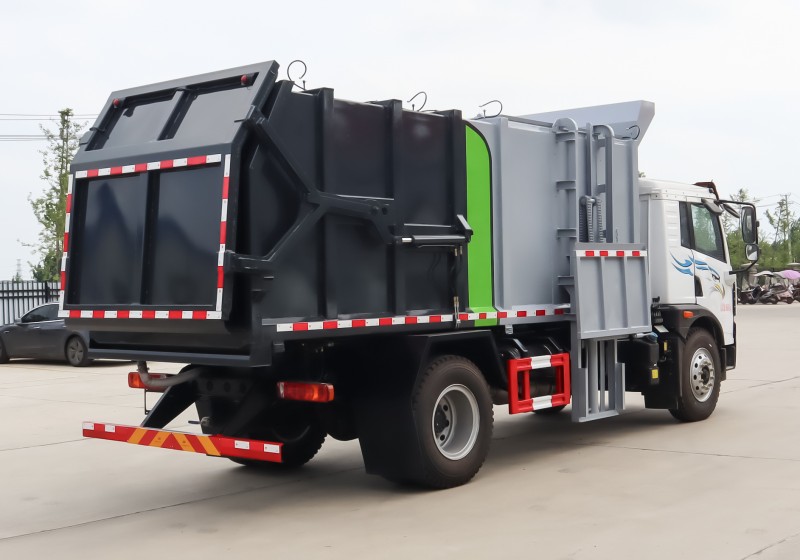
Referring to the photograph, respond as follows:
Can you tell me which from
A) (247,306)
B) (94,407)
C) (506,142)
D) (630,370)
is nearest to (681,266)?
(630,370)

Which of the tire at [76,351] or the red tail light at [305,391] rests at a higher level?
the tire at [76,351]

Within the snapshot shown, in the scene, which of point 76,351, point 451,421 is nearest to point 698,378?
point 451,421

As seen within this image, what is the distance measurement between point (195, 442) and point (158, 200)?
1.79m

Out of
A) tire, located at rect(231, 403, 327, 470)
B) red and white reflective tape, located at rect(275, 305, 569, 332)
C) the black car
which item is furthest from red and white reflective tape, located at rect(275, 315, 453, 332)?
the black car

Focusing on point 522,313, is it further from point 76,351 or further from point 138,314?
point 76,351

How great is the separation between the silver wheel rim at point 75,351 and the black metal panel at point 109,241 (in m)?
13.9

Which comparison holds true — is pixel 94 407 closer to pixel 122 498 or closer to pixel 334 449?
pixel 334 449

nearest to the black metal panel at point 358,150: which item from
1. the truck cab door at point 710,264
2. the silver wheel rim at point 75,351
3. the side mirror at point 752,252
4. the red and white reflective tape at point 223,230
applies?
the red and white reflective tape at point 223,230

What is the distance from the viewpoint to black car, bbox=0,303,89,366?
21453 mm

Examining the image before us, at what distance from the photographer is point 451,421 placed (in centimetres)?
848

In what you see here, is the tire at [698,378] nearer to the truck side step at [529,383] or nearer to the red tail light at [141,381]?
the truck side step at [529,383]

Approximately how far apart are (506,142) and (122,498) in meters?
4.50

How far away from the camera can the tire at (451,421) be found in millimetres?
7910

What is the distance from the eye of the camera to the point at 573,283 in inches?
381
